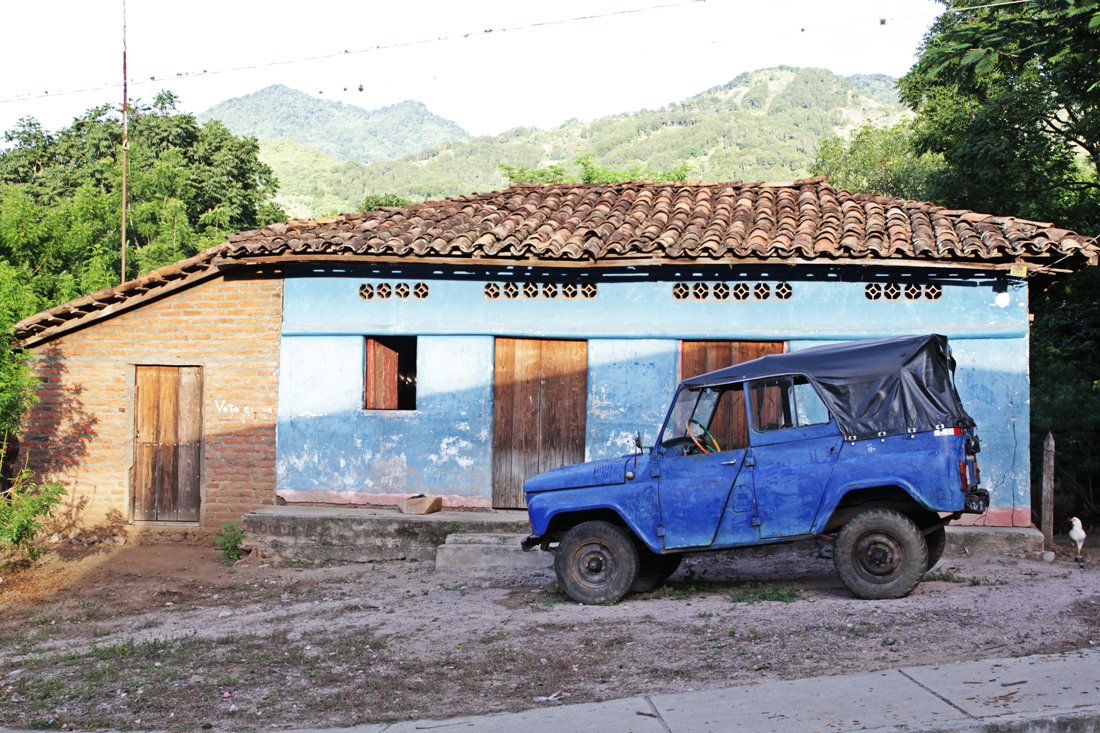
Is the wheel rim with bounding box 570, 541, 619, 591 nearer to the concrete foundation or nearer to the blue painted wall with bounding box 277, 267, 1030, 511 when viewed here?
the concrete foundation

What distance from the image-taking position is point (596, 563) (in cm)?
701

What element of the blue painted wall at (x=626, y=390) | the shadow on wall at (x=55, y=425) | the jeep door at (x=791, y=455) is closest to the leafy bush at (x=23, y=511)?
the shadow on wall at (x=55, y=425)

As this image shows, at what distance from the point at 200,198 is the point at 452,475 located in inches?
879

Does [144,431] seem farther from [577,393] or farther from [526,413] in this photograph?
[577,393]

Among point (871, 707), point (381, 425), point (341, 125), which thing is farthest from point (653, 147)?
point (871, 707)

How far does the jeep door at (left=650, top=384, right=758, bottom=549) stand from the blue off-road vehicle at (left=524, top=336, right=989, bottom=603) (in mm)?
10

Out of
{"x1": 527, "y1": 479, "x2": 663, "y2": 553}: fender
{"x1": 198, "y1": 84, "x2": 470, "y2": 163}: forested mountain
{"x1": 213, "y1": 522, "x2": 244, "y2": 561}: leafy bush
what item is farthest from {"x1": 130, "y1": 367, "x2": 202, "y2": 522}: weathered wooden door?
{"x1": 198, "y1": 84, "x2": 470, "y2": 163}: forested mountain

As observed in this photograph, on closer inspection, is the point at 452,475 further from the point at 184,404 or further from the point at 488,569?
the point at 184,404

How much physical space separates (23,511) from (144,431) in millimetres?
1968

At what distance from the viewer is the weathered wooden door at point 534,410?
1000 cm

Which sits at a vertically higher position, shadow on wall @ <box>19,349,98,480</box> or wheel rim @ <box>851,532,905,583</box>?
shadow on wall @ <box>19,349,98,480</box>

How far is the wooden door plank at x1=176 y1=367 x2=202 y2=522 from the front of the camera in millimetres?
10680

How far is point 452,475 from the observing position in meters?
10.1

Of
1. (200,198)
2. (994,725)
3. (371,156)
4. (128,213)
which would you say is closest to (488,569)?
(994,725)
